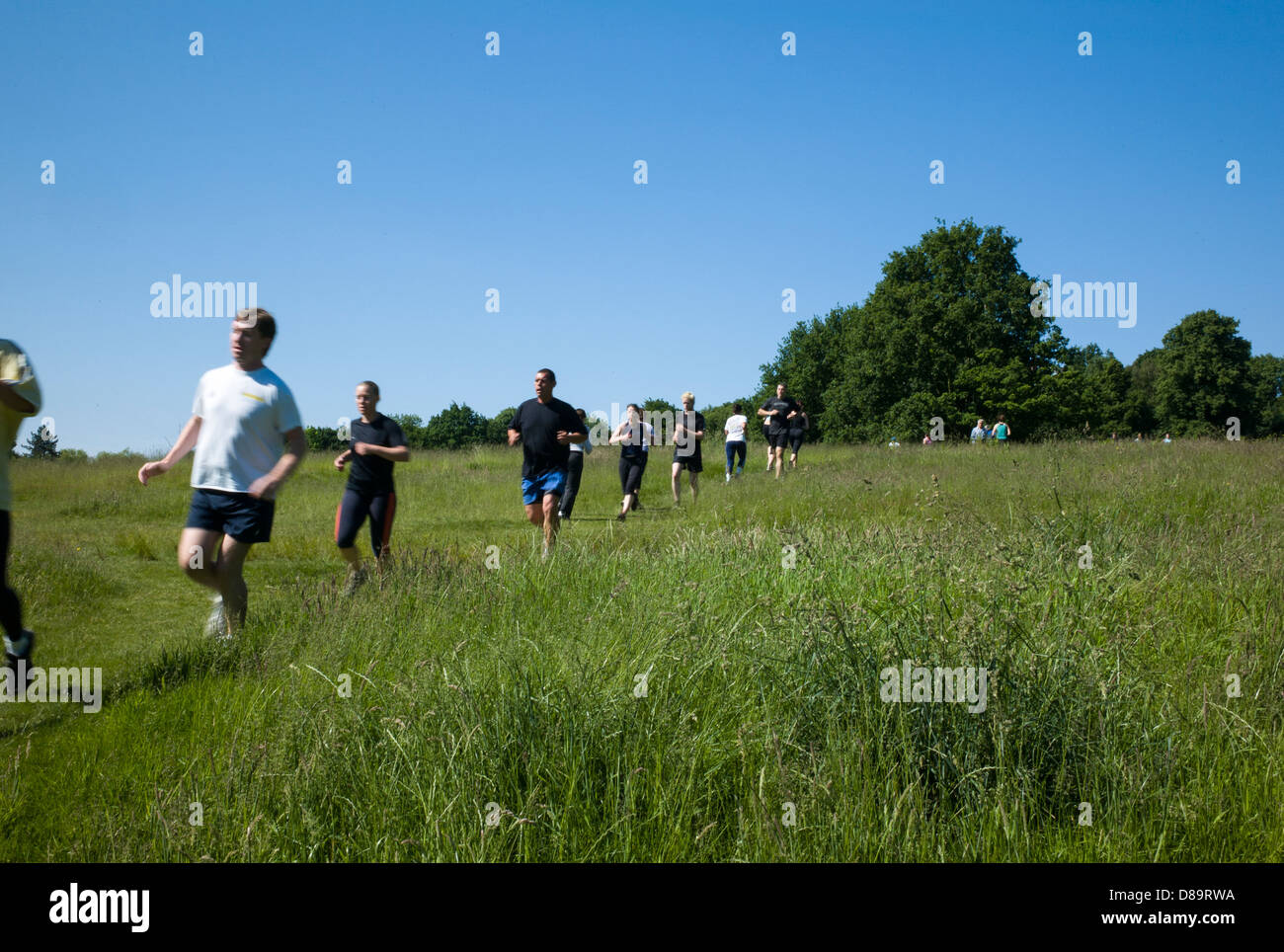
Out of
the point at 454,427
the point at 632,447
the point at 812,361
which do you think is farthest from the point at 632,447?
the point at 454,427

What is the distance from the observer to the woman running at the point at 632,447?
14.9 meters

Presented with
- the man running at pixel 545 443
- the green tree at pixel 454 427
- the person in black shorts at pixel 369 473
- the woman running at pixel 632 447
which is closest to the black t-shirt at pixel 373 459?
the person in black shorts at pixel 369 473

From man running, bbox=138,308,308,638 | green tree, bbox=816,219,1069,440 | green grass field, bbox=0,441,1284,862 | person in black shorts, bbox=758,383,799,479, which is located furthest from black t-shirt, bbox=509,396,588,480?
green tree, bbox=816,219,1069,440

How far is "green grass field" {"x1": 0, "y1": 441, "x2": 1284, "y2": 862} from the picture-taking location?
8.97 feet

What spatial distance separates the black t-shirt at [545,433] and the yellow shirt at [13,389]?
5.07 metres

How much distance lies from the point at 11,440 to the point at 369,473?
3.21 metres

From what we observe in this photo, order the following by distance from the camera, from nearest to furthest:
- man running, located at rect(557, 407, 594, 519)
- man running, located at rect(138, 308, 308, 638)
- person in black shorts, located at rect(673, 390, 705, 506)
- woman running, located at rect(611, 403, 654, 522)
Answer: man running, located at rect(138, 308, 308, 638), man running, located at rect(557, 407, 594, 519), woman running, located at rect(611, 403, 654, 522), person in black shorts, located at rect(673, 390, 705, 506)

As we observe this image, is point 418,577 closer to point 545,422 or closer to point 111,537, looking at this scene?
point 545,422

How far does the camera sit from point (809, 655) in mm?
3594

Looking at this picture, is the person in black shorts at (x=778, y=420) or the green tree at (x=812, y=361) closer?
the person in black shorts at (x=778, y=420)

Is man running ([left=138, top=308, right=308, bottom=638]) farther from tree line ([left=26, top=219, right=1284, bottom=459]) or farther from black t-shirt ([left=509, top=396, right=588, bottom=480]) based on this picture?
tree line ([left=26, top=219, right=1284, bottom=459])

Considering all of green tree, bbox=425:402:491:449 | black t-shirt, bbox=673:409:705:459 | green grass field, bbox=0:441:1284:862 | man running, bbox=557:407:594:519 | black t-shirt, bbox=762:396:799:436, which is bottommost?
green grass field, bbox=0:441:1284:862

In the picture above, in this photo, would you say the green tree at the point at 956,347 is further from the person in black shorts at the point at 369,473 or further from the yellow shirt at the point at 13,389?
the yellow shirt at the point at 13,389

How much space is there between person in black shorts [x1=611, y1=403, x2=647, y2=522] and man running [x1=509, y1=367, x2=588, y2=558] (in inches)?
209
